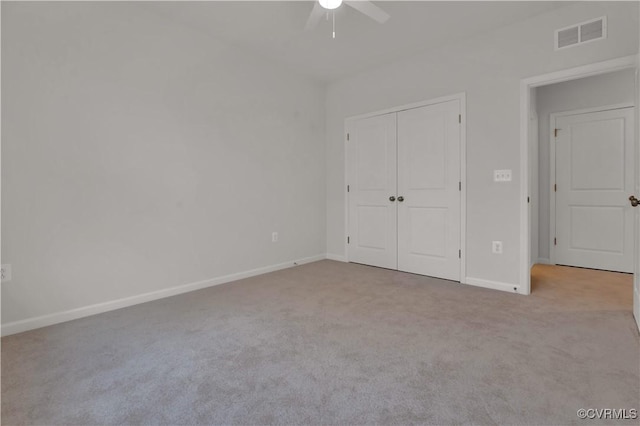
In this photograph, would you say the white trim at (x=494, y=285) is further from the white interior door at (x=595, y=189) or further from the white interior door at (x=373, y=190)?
the white interior door at (x=595, y=189)

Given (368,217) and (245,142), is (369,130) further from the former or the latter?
(245,142)

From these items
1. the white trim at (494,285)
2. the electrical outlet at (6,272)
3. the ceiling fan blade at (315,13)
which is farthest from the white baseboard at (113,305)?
→ the ceiling fan blade at (315,13)

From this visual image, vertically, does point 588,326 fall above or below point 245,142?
below

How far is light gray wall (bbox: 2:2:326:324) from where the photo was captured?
7.59ft

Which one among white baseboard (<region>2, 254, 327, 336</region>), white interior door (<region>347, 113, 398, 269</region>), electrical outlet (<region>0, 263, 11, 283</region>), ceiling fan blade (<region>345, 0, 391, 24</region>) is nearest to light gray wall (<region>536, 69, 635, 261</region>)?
white interior door (<region>347, 113, 398, 269</region>)

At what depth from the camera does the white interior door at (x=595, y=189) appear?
→ 3891 millimetres

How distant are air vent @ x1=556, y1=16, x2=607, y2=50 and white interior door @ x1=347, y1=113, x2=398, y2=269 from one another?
1.70 meters

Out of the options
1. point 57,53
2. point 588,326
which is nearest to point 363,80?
point 57,53

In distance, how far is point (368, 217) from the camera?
4352 millimetres

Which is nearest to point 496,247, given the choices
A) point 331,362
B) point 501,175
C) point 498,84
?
point 501,175

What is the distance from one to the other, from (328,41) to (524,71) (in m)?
1.94

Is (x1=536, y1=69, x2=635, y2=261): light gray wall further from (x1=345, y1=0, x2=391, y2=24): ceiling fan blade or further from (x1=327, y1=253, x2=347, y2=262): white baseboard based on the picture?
(x1=345, y1=0, x2=391, y2=24): ceiling fan blade

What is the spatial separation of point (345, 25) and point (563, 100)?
3.19 metres

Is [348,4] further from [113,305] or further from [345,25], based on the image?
[113,305]
